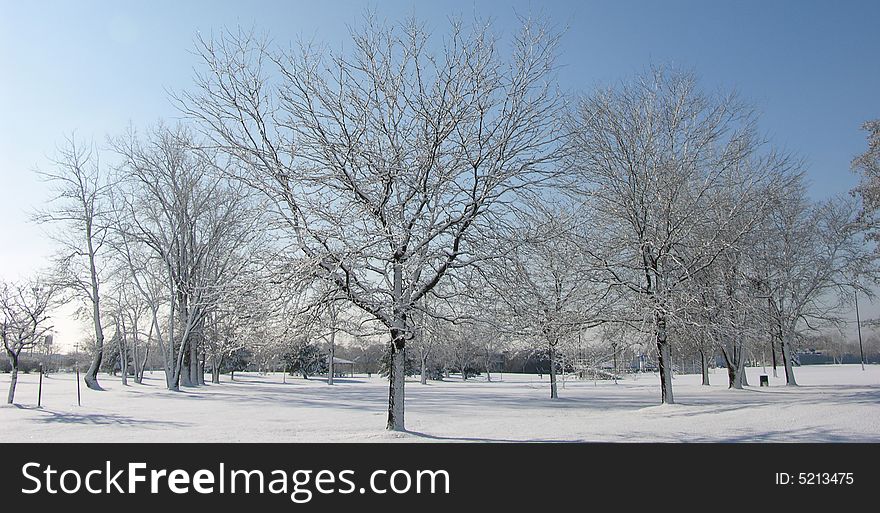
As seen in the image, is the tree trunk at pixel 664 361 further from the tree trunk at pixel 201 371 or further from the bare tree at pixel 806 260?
the tree trunk at pixel 201 371

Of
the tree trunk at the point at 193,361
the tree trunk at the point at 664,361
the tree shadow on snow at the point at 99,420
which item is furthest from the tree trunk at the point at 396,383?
the tree trunk at the point at 193,361

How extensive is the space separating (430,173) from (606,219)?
9.79 metres

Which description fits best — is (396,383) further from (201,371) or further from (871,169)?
(201,371)

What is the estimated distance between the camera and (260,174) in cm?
1273

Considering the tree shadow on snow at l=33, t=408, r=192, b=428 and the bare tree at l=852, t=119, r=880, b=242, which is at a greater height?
the bare tree at l=852, t=119, r=880, b=242

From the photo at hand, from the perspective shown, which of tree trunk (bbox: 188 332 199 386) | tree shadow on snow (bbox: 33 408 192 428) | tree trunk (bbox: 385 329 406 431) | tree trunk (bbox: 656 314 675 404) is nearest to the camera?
tree trunk (bbox: 385 329 406 431)

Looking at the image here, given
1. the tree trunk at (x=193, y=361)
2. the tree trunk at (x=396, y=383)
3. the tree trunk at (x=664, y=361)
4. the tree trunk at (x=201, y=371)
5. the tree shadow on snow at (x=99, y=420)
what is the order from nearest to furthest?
the tree trunk at (x=396, y=383)
the tree shadow on snow at (x=99, y=420)
the tree trunk at (x=664, y=361)
the tree trunk at (x=193, y=361)
the tree trunk at (x=201, y=371)

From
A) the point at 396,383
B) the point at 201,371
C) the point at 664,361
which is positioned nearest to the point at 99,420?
the point at 396,383

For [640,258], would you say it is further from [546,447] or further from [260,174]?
[260,174]

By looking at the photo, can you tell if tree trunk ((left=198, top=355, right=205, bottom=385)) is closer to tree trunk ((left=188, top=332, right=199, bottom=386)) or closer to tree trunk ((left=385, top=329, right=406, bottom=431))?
tree trunk ((left=188, top=332, right=199, bottom=386))

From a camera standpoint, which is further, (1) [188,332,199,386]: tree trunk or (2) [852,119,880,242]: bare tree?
(1) [188,332,199,386]: tree trunk

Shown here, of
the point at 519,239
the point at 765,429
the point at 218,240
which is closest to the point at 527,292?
the point at 519,239

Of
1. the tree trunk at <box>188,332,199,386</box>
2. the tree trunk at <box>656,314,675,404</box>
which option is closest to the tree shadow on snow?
the tree trunk at <box>656,314,675,404</box>

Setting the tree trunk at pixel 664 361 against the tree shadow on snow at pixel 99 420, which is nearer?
the tree shadow on snow at pixel 99 420
